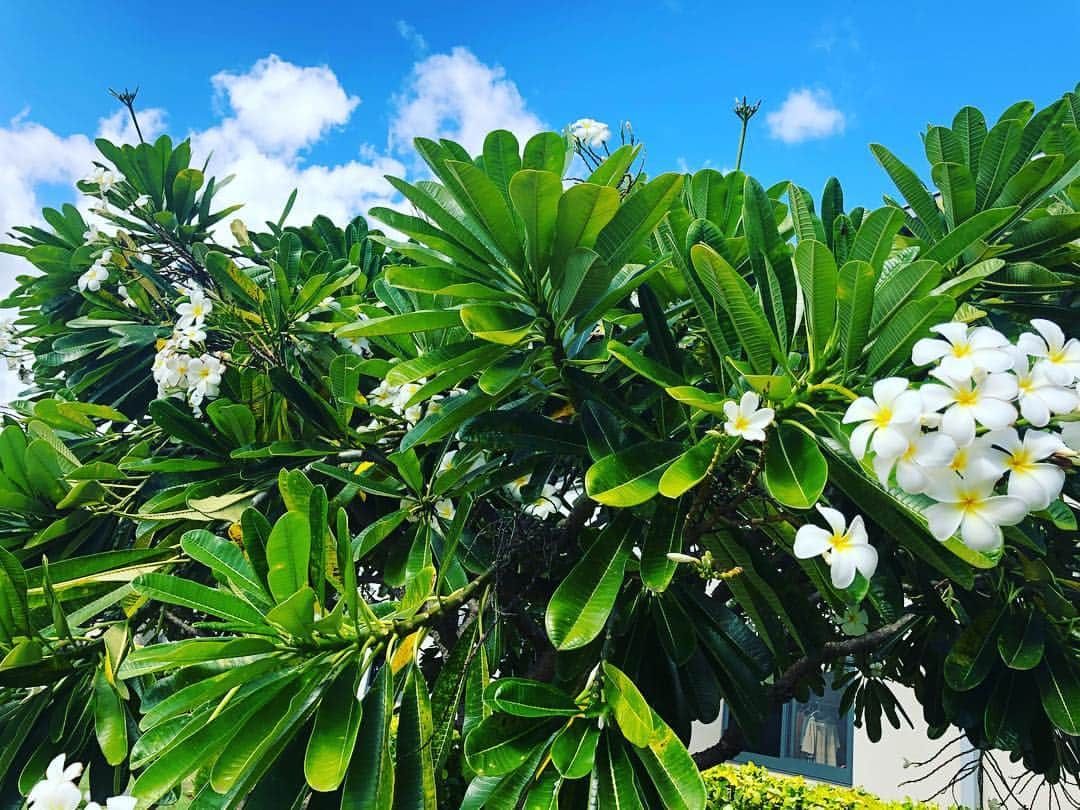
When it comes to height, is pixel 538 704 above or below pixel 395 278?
below

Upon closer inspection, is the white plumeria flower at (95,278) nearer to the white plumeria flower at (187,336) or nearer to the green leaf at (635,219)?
the white plumeria flower at (187,336)

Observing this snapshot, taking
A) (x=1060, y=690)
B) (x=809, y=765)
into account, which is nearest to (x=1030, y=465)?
(x=1060, y=690)

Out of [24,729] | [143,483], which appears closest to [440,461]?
[143,483]

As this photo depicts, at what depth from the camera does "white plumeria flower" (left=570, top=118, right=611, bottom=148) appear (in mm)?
1957

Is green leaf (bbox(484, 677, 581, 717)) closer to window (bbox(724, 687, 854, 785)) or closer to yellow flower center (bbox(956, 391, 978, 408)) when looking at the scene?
yellow flower center (bbox(956, 391, 978, 408))

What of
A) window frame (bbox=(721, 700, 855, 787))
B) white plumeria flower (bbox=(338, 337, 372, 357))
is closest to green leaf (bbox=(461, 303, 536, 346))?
white plumeria flower (bbox=(338, 337, 372, 357))

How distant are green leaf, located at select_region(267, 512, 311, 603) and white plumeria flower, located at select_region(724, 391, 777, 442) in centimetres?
56

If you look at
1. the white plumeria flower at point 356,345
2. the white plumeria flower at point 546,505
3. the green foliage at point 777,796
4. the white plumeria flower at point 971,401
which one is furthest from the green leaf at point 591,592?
the green foliage at point 777,796

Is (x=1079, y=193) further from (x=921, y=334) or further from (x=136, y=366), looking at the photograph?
(x=136, y=366)

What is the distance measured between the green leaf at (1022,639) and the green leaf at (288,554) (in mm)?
1129

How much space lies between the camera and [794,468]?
2.95 ft

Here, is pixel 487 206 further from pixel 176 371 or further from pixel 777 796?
pixel 777 796

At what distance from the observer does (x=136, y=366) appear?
7.48 feet

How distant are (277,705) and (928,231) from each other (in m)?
1.25
